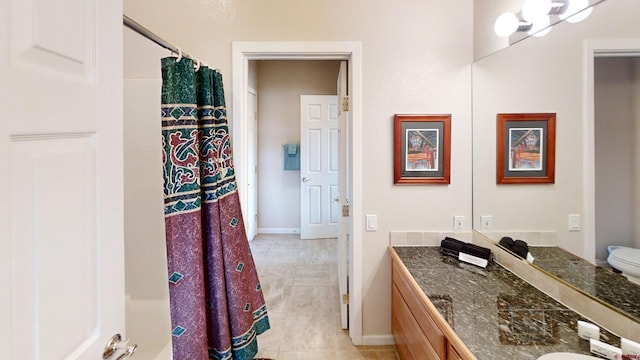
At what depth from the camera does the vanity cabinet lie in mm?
1265

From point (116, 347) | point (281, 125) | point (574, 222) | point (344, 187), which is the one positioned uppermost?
point (281, 125)

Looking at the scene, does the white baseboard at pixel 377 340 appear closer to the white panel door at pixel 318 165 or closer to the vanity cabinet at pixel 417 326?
the vanity cabinet at pixel 417 326

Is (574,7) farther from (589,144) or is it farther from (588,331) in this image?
(588,331)

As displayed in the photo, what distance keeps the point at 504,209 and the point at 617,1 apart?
3.73 feet

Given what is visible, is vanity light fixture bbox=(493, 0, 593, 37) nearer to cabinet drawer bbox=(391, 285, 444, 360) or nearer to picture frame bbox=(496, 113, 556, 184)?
picture frame bbox=(496, 113, 556, 184)

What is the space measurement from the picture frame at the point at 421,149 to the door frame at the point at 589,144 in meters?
0.89

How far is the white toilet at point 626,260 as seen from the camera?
116 centimetres

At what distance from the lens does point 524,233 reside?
1790 mm

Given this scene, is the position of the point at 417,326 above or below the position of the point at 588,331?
below

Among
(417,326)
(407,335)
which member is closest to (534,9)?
(417,326)

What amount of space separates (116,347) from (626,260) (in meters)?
1.72

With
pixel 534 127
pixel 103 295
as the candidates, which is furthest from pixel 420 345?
pixel 103 295

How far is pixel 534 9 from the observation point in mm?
1709

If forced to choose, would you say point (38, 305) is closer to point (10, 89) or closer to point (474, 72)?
point (10, 89)
